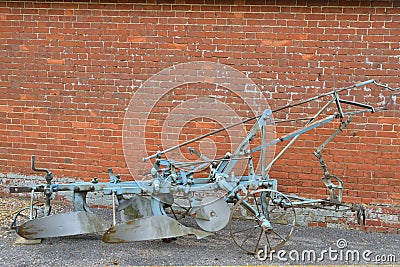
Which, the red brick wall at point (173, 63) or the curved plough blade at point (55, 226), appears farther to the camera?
the red brick wall at point (173, 63)

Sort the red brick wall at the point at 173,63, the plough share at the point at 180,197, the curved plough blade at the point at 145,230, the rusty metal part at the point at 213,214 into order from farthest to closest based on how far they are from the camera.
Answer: the red brick wall at the point at 173,63
the rusty metal part at the point at 213,214
the plough share at the point at 180,197
the curved plough blade at the point at 145,230

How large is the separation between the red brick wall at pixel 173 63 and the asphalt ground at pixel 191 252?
0.74 m

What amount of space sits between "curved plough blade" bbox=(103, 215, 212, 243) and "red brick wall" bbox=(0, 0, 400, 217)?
1684mm

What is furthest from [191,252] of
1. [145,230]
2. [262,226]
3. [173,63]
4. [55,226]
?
[173,63]

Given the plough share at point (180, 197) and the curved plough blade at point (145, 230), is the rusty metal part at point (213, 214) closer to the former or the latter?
the plough share at point (180, 197)

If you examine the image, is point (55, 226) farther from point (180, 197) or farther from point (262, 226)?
point (262, 226)

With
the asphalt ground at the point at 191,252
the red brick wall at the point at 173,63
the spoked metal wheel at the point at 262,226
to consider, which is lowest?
the asphalt ground at the point at 191,252

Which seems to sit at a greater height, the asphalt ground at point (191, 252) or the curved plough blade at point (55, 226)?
the curved plough blade at point (55, 226)

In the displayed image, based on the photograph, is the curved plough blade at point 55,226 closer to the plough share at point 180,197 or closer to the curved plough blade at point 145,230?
the plough share at point 180,197

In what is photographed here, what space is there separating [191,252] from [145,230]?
0.60m

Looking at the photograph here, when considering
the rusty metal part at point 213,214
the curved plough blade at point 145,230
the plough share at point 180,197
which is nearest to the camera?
the curved plough blade at point 145,230

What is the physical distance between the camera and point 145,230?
16.7ft

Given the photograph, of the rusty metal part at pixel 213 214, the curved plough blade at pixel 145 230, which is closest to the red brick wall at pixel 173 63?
the rusty metal part at pixel 213 214

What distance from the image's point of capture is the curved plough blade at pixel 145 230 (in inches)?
198
